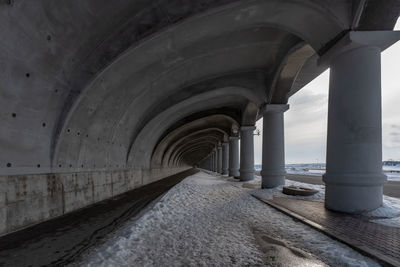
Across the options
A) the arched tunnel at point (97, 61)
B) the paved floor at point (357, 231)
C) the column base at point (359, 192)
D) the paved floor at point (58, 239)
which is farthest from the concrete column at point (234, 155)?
the paved floor at point (58, 239)

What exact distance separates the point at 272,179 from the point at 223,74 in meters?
6.32

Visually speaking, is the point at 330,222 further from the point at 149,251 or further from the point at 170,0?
the point at 170,0

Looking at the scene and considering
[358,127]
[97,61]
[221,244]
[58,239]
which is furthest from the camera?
[97,61]

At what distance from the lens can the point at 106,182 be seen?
970 centimetres

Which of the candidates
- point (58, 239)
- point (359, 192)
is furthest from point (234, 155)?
point (58, 239)

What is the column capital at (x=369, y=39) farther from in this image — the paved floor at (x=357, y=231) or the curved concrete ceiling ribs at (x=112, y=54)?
the paved floor at (x=357, y=231)

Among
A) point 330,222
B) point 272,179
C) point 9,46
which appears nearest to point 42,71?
point 9,46

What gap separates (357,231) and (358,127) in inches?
107

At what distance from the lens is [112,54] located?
6.38 m

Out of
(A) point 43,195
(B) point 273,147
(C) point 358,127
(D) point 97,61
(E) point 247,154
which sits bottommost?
(A) point 43,195

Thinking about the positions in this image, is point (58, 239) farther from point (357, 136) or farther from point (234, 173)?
point (234, 173)

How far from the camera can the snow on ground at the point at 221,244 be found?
3209 mm

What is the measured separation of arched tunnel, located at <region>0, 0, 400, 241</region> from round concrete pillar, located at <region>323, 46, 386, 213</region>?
0.98m

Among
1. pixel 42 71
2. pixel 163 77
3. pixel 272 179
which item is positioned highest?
pixel 163 77
